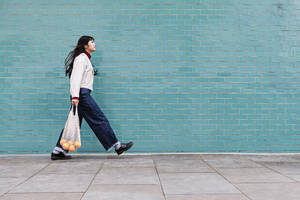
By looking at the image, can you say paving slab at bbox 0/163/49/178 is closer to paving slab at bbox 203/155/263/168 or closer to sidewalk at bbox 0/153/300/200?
sidewalk at bbox 0/153/300/200

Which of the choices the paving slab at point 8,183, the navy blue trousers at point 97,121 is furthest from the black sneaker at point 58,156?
the paving slab at point 8,183

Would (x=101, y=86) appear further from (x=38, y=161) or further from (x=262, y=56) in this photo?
(x=262, y=56)

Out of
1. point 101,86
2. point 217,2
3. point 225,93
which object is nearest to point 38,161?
point 101,86

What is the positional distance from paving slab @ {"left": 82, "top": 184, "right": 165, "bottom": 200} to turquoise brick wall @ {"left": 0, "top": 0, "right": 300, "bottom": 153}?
2.27 meters

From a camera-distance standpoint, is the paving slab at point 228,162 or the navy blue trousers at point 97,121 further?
the navy blue trousers at point 97,121

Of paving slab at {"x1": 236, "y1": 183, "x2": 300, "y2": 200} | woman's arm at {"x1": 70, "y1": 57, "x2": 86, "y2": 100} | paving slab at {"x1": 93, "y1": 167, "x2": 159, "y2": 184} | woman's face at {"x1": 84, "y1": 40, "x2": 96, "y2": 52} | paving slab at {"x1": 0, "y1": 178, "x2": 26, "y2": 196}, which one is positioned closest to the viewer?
paving slab at {"x1": 236, "y1": 183, "x2": 300, "y2": 200}

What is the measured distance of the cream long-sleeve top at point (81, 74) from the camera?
5160 millimetres

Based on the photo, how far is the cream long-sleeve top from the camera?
516cm

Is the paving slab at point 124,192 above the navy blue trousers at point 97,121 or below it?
below

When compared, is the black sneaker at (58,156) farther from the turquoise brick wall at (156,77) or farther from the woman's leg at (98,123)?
the woman's leg at (98,123)

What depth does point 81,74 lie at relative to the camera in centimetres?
521

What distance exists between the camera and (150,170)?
172 inches

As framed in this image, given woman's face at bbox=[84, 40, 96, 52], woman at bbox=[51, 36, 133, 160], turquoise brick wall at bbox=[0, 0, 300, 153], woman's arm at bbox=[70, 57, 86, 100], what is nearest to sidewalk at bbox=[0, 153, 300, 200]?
woman at bbox=[51, 36, 133, 160]

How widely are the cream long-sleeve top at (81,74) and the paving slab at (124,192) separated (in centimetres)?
205
